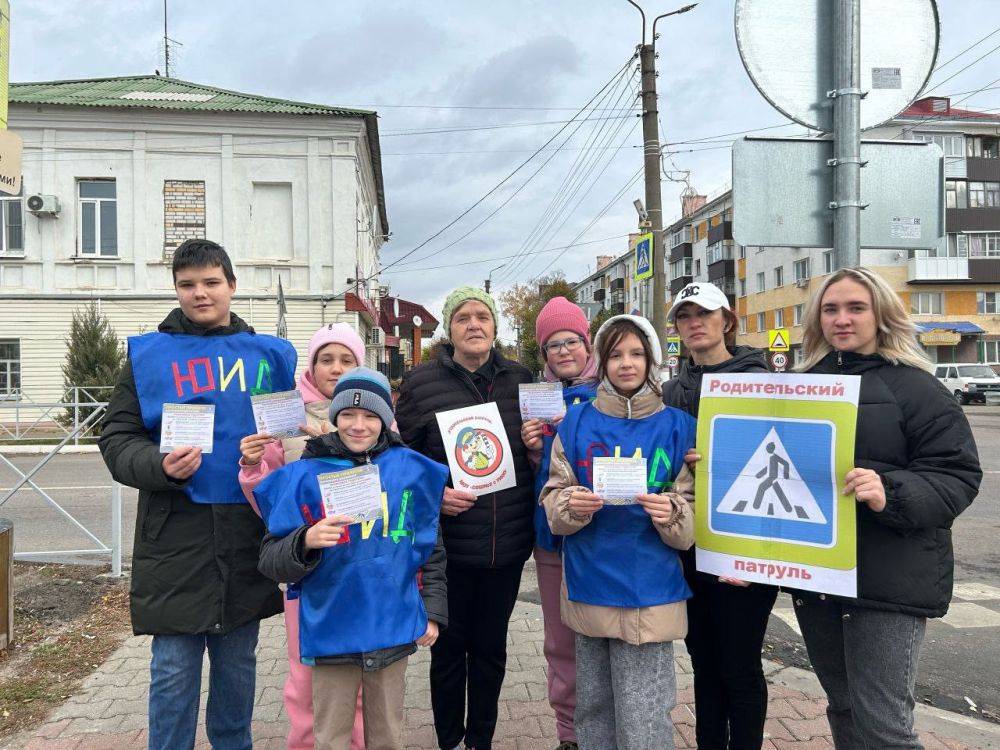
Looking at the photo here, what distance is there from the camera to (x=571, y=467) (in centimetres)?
267

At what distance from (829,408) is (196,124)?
22045 millimetres

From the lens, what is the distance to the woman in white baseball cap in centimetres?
267

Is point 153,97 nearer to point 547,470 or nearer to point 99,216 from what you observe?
point 99,216

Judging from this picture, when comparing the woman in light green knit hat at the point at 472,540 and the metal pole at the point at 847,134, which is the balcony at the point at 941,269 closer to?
the metal pole at the point at 847,134

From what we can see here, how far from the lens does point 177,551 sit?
250 centimetres

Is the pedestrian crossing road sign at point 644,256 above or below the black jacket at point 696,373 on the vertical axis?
above

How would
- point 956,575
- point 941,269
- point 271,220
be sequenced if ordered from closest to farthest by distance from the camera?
point 956,575, point 271,220, point 941,269

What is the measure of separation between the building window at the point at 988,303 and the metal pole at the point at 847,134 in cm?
4949

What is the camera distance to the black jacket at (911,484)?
7.00 feet

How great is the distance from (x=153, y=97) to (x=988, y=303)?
47753mm

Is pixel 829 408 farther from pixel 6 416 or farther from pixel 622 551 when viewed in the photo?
→ pixel 6 416

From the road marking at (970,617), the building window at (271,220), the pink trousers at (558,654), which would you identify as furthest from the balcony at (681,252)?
the pink trousers at (558,654)

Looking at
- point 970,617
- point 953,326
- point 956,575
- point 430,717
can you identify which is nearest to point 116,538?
point 430,717

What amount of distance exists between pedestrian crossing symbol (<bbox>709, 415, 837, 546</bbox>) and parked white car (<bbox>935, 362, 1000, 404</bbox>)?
3433cm
